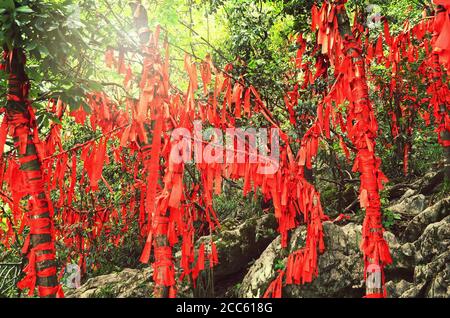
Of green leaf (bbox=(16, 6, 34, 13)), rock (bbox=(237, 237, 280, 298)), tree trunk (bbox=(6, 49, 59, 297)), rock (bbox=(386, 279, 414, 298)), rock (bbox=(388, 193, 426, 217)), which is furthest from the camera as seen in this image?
rock (bbox=(388, 193, 426, 217))

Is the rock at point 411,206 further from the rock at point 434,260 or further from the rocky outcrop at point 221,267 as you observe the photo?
the rocky outcrop at point 221,267

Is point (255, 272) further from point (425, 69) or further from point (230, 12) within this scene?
point (425, 69)

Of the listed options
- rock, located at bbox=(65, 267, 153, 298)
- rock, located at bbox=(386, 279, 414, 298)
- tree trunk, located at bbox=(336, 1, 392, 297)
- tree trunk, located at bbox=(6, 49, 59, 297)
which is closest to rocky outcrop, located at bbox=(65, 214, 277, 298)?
rock, located at bbox=(65, 267, 153, 298)

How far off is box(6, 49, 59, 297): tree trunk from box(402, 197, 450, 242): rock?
511 centimetres

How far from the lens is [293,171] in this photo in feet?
14.0

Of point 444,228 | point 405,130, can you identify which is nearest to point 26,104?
point 444,228

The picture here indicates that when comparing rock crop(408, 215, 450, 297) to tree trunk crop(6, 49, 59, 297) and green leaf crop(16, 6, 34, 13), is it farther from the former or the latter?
green leaf crop(16, 6, 34, 13)

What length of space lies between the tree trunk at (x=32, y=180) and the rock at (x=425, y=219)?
5.11 metres

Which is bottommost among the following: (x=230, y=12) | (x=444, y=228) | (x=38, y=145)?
(x=444, y=228)

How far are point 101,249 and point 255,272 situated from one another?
13.2ft

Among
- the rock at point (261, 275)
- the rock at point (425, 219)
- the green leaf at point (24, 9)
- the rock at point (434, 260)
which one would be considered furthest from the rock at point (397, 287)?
the green leaf at point (24, 9)

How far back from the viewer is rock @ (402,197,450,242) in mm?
5543

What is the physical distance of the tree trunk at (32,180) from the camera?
3150mm

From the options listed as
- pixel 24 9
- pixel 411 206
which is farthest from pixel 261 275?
pixel 24 9
